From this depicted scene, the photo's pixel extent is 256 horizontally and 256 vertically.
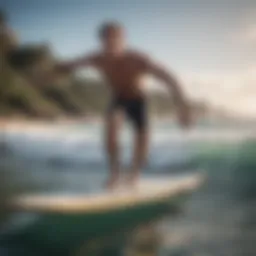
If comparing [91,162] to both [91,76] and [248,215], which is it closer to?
[91,76]

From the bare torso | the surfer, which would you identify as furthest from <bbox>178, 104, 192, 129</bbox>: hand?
the bare torso

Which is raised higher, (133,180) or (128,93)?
(128,93)

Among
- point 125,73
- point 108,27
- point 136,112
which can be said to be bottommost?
point 136,112

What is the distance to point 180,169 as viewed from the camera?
1318mm

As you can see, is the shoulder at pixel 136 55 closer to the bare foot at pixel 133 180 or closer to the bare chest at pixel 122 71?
the bare chest at pixel 122 71

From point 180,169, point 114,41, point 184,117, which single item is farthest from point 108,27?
point 180,169

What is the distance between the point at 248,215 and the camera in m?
1.30

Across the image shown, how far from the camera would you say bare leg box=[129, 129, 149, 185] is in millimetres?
1306

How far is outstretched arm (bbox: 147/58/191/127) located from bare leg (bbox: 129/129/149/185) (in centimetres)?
11

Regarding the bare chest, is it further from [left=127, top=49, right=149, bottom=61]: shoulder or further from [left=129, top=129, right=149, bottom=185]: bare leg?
[left=129, top=129, right=149, bottom=185]: bare leg

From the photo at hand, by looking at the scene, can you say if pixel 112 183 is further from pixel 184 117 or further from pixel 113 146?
pixel 184 117

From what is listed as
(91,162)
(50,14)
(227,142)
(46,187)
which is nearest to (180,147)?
(227,142)

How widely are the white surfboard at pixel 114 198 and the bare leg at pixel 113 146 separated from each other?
0.11 feet

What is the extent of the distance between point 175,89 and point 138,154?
19 centimetres
